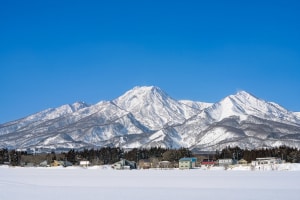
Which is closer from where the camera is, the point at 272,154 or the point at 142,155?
the point at 272,154

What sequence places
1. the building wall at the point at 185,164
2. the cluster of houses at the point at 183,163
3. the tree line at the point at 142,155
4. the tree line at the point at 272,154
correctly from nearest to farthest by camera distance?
the cluster of houses at the point at 183,163 → the building wall at the point at 185,164 → the tree line at the point at 272,154 → the tree line at the point at 142,155

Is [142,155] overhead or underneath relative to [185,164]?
overhead

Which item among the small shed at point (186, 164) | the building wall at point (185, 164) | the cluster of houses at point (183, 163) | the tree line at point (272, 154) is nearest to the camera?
the cluster of houses at point (183, 163)

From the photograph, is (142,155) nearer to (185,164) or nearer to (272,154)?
(185,164)

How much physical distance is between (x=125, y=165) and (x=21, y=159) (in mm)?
55506

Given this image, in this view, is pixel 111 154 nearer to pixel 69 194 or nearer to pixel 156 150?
pixel 156 150

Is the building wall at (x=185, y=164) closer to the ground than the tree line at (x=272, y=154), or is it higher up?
closer to the ground

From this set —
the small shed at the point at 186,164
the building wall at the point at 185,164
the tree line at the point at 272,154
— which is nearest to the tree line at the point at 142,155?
the tree line at the point at 272,154

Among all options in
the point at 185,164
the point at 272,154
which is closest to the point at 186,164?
the point at 185,164

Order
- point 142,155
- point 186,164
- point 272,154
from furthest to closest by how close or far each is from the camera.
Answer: point 142,155 → point 272,154 → point 186,164

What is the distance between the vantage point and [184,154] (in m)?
148

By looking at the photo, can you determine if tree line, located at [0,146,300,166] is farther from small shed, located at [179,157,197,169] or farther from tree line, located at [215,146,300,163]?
small shed, located at [179,157,197,169]

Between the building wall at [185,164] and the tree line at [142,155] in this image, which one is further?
the tree line at [142,155]

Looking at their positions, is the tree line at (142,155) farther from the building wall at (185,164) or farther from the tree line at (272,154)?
the building wall at (185,164)
